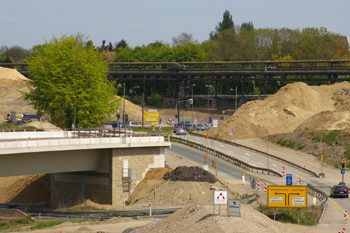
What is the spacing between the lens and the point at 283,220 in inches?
1372

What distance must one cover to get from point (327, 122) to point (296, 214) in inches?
1770

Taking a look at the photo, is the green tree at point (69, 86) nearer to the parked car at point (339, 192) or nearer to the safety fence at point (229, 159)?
the safety fence at point (229, 159)

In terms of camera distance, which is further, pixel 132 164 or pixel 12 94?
pixel 12 94

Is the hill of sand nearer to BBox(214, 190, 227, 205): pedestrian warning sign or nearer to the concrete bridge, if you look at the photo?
the concrete bridge

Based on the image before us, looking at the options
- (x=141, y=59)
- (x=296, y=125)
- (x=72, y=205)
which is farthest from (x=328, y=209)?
(x=141, y=59)

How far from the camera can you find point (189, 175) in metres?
43.0

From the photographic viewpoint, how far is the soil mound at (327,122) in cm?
7556

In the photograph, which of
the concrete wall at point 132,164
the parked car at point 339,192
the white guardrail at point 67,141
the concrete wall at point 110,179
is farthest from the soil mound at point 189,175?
the parked car at point 339,192

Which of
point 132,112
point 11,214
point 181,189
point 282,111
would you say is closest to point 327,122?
point 282,111

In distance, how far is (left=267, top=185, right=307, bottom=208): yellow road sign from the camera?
3450 cm

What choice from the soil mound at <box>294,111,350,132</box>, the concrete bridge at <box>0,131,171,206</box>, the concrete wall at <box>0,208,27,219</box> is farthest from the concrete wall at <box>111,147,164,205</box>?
the soil mound at <box>294,111,350,132</box>

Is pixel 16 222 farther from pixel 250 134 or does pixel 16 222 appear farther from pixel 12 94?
Result: pixel 12 94

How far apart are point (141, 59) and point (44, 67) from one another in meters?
95.1

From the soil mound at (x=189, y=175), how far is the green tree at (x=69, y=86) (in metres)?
19.2
